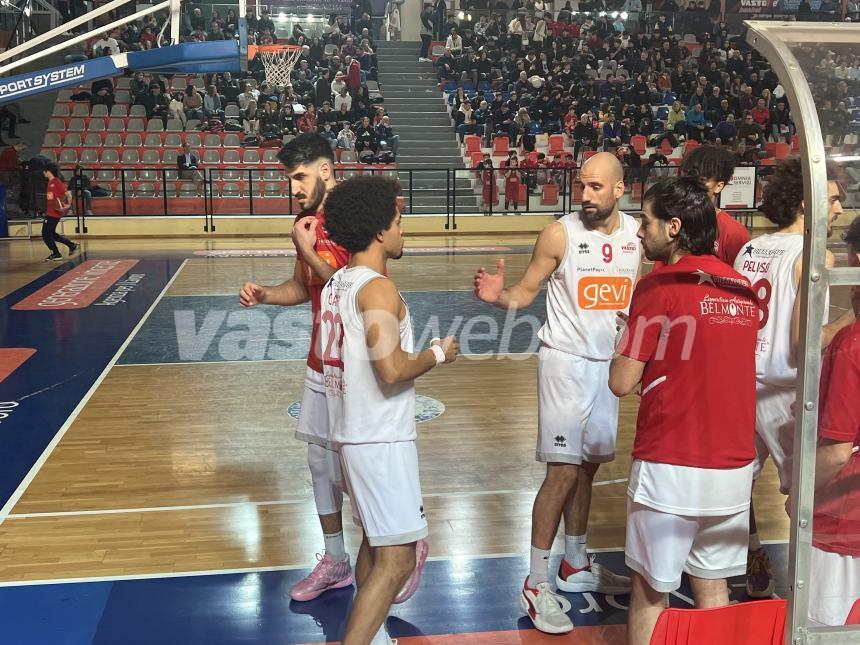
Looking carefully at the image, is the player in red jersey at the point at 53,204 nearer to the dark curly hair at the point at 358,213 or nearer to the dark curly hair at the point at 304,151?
the dark curly hair at the point at 304,151

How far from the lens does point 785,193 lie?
3.98m

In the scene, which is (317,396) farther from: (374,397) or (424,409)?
(424,409)

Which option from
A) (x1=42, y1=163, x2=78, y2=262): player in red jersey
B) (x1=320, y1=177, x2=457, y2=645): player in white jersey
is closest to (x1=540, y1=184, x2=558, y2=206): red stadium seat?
(x1=42, y1=163, x2=78, y2=262): player in red jersey

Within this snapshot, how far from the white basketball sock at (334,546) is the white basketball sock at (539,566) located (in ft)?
3.16

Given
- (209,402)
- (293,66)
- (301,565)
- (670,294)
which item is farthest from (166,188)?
(670,294)

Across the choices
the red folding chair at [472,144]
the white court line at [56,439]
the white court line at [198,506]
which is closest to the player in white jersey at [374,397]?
the white court line at [198,506]

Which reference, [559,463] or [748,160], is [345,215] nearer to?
[559,463]

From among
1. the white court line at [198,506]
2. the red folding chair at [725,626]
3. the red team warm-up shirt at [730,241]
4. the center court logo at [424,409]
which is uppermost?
the red team warm-up shirt at [730,241]

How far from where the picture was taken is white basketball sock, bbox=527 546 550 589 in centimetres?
417

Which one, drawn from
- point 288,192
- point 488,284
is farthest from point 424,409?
point 288,192

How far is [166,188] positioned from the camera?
20.4m

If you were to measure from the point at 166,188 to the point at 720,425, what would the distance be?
18941mm

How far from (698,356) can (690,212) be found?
0.51 meters

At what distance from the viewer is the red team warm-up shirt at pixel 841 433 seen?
254cm
